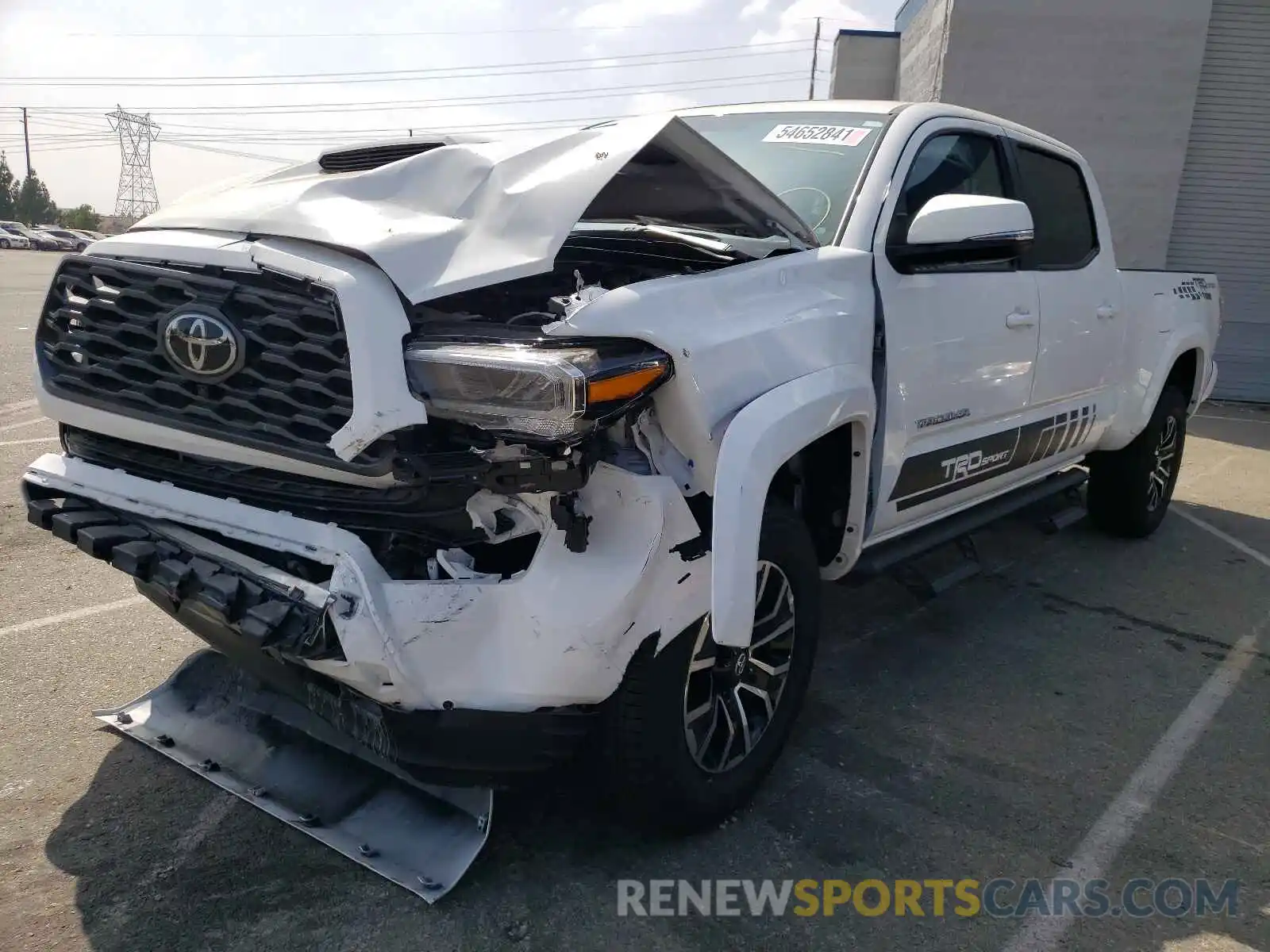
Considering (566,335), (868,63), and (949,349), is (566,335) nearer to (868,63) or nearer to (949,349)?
(949,349)

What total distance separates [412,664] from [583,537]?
46 centimetres

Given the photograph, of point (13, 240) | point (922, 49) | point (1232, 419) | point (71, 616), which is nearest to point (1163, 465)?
point (71, 616)

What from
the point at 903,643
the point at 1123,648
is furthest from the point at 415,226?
the point at 1123,648

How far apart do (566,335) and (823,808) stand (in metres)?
1.61

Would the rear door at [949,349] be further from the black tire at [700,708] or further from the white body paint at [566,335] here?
the black tire at [700,708]

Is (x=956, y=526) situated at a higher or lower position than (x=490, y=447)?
lower

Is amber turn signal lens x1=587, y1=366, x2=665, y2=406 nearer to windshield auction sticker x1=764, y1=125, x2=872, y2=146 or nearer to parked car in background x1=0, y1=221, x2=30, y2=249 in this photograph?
windshield auction sticker x1=764, y1=125, x2=872, y2=146

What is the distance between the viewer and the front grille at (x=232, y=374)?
2.23m

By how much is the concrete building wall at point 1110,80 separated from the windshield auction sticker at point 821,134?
11.8m

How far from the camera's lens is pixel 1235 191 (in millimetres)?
13930

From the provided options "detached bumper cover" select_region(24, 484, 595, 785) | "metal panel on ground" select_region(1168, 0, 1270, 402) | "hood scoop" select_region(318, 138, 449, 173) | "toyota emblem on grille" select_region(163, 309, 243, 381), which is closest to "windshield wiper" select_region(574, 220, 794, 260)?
"hood scoop" select_region(318, 138, 449, 173)

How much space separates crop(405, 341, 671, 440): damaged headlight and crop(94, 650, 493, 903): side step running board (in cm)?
99

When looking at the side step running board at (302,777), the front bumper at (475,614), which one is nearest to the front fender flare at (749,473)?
the front bumper at (475,614)

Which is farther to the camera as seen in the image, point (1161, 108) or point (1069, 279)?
point (1161, 108)
